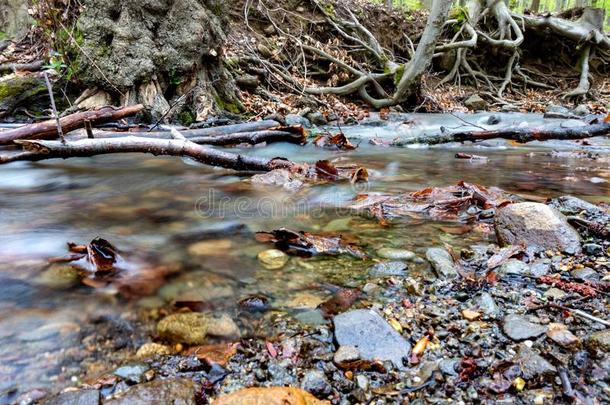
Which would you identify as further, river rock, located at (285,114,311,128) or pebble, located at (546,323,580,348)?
river rock, located at (285,114,311,128)

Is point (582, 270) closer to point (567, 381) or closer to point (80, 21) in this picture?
point (567, 381)

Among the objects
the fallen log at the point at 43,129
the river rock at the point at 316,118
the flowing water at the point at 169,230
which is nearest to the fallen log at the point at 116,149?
the flowing water at the point at 169,230

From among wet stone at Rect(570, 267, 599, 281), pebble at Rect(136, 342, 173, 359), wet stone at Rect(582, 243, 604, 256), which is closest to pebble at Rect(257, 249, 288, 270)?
pebble at Rect(136, 342, 173, 359)

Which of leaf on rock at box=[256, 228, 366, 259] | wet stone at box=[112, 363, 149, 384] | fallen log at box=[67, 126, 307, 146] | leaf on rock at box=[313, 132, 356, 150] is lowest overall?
leaf on rock at box=[313, 132, 356, 150]

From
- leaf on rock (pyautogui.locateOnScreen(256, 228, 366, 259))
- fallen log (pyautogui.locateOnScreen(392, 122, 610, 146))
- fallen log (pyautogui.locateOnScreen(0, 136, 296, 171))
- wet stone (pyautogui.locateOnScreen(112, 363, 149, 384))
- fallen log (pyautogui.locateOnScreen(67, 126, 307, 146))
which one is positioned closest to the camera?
wet stone (pyautogui.locateOnScreen(112, 363, 149, 384))

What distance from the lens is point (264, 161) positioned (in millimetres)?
4254

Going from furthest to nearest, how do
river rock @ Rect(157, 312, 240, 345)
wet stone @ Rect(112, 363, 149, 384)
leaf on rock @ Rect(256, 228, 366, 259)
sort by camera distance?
1. leaf on rock @ Rect(256, 228, 366, 259)
2. river rock @ Rect(157, 312, 240, 345)
3. wet stone @ Rect(112, 363, 149, 384)

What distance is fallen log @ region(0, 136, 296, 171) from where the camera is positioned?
349 centimetres

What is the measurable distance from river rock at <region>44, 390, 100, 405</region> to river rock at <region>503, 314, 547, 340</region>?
1.46 metres

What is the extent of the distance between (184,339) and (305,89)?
8341 millimetres

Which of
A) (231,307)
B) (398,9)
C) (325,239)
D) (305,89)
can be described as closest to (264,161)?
(325,239)

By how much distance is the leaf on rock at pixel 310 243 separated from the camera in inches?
93.1

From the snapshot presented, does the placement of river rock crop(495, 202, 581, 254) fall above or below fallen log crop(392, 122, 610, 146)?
above

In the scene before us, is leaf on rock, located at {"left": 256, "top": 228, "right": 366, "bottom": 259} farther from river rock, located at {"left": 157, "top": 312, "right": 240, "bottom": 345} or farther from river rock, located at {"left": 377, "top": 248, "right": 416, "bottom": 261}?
river rock, located at {"left": 157, "top": 312, "right": 240, "bottom": 345}
